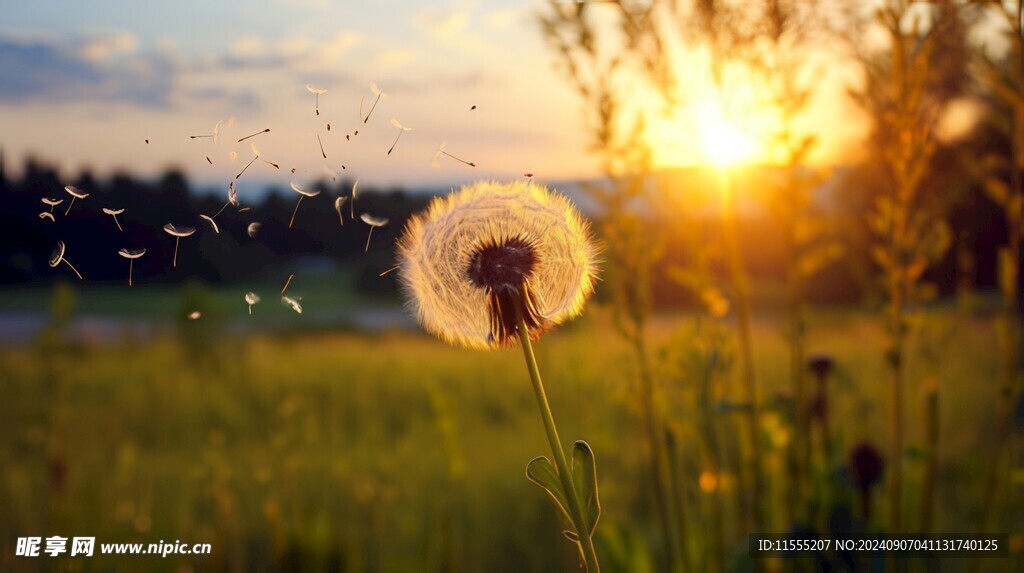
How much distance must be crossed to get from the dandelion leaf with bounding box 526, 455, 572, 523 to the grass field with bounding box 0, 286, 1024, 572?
1.18m

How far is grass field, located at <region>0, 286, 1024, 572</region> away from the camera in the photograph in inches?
104

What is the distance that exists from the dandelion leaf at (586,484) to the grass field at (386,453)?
119 cm

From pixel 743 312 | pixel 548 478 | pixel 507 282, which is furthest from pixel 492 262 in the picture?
pixel 743 312

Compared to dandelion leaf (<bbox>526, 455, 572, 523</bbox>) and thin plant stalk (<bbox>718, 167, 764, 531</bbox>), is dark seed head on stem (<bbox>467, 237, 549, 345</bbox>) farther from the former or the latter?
thin plant stalk (<bbox>718, 167, 764, 531</bbox>)

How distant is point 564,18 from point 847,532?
5.68 ft

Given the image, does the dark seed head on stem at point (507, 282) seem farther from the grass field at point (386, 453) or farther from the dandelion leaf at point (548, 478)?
the grass field at point (386, 453)

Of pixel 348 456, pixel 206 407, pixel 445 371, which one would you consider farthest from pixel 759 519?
pixel 445 371

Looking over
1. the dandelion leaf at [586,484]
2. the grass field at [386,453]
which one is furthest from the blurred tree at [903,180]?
the dandelion leaf at [586,484]

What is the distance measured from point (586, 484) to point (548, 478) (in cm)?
5

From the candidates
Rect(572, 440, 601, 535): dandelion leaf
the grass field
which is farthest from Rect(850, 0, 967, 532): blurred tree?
Rect(572, 440, 601, 535): dandelion leaf

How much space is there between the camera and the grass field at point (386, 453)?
8.64 feet

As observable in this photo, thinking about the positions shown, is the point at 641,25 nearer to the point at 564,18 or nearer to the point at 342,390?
the point at 564,18

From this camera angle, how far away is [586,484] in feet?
3.56

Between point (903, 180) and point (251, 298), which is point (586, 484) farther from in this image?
point (903, 180)
